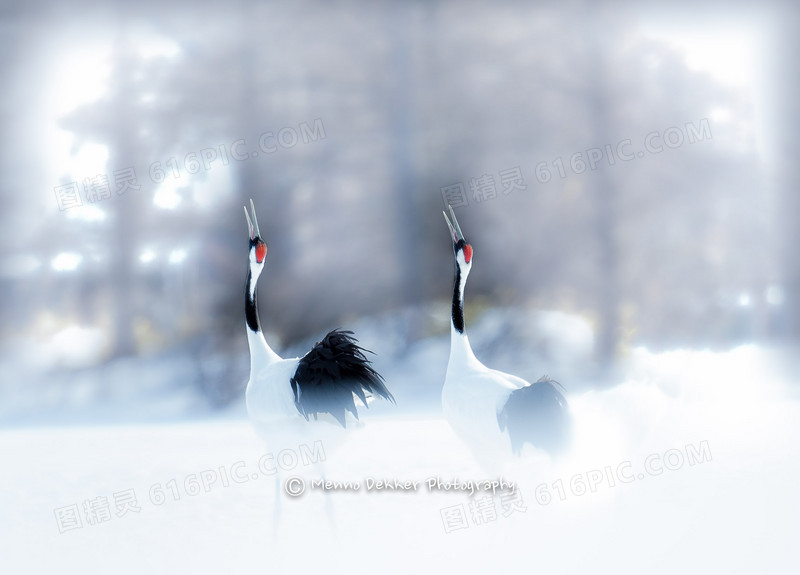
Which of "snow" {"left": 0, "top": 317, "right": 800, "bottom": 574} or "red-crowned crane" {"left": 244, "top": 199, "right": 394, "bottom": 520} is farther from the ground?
"red-crowned crane" {"left": 244, "top": 199, "right": 394, "bottom": 520}

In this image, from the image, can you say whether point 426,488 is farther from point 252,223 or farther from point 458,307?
point 252,223

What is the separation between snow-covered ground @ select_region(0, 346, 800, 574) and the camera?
195cm

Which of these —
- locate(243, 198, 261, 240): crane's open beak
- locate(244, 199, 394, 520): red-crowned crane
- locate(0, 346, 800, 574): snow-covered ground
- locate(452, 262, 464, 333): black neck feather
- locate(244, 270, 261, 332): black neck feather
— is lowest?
locate(0, 346, 800, 574): snow-covered ground

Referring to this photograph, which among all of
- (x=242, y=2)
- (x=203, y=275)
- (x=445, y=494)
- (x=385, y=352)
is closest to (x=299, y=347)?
(x=385, y=352)

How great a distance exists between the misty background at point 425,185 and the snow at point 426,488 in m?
0.08

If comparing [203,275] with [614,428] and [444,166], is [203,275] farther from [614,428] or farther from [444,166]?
[614,428]

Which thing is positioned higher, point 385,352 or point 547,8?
point 547,8

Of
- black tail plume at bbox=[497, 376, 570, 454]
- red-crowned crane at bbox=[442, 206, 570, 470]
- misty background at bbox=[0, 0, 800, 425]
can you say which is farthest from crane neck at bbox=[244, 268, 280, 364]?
black tail plume at bbox=[497, 376, 570, 454]

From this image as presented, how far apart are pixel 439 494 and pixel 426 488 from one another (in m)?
0.05

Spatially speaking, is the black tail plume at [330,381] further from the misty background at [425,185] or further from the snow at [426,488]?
the misty background at [425,185]

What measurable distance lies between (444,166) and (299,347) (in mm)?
851

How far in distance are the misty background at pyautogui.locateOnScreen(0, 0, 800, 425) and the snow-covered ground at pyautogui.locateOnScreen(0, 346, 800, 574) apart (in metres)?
0.15

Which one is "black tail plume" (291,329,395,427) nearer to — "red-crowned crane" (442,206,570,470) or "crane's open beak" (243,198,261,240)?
"red-crowned crane" (442,206,570,470)

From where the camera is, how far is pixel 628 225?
2.52 meters
